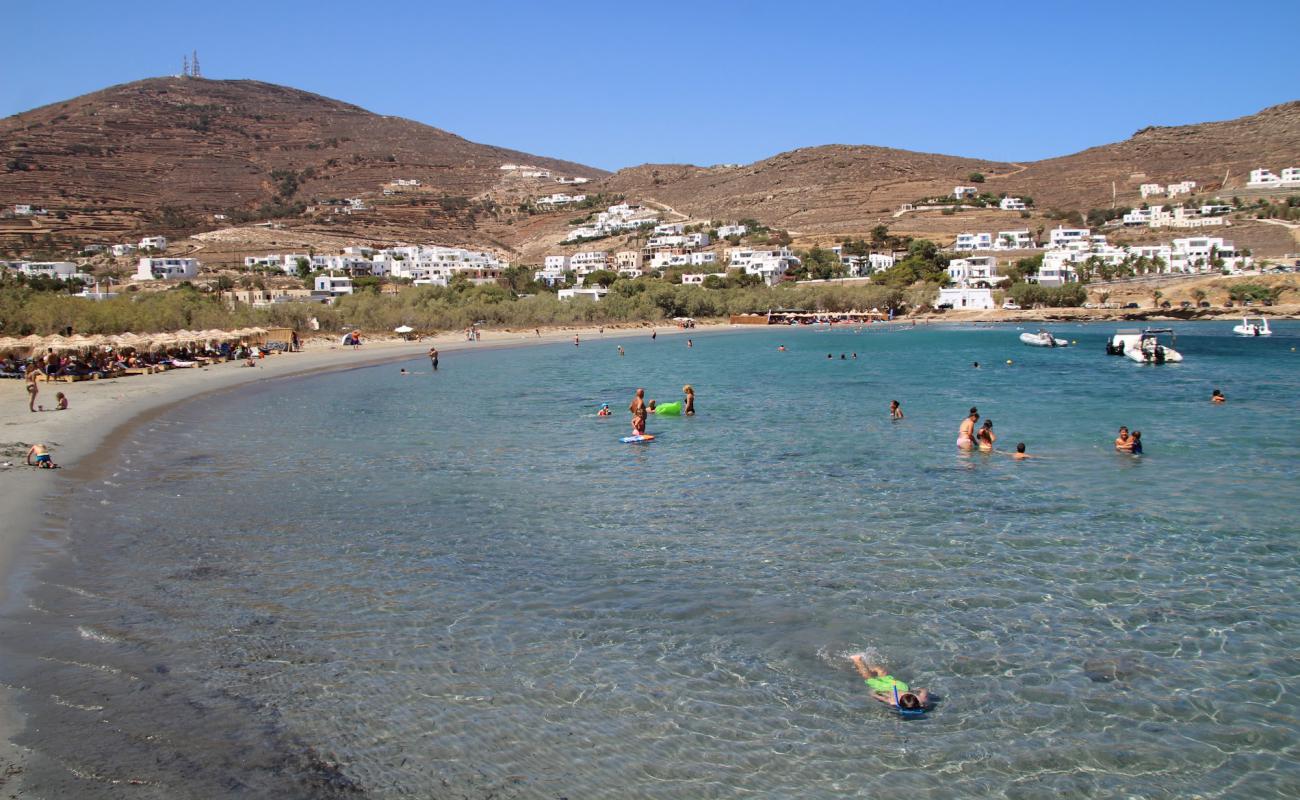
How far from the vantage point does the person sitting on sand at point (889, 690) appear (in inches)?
309

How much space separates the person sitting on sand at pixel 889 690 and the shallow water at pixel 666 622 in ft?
0.46

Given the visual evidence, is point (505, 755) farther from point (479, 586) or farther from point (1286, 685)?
point (1286, 685)

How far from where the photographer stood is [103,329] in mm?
46625

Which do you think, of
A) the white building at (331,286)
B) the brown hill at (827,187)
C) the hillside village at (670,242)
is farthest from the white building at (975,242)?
the white building at (331,286)

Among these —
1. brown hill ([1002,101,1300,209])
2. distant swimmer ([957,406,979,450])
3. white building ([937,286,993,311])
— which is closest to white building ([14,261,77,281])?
white building ([937,286,993,311])

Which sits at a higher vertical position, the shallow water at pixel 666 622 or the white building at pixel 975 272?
the white building at pixel 975 272

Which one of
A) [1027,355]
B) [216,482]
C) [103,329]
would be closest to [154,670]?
[216,482]

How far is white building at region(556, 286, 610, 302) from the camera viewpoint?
100863 millimetres

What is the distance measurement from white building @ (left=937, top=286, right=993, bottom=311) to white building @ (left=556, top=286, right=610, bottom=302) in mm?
38194

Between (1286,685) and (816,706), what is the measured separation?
438 cm

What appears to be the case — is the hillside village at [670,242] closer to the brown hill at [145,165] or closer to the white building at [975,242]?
the white building at [975,242]

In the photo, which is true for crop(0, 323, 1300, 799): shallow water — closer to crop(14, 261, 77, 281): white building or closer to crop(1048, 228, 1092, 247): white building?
crop(14, 261, 77, 281): white building

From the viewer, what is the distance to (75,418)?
80.7ft

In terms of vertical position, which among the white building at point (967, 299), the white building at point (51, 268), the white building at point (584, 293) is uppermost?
the white building at point (51, 268)
